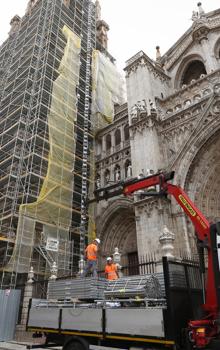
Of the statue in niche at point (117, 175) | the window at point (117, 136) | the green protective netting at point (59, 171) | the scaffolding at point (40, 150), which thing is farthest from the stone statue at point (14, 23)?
the statue in niche at point (117, 175)

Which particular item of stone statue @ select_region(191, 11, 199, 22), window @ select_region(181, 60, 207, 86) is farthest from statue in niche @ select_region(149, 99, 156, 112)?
stone statue @ select_region(191, 11, 199, 22)

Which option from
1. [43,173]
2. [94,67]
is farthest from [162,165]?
[94,67]

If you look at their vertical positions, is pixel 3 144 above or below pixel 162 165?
above

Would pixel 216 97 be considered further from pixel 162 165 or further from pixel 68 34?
pixel 68 34

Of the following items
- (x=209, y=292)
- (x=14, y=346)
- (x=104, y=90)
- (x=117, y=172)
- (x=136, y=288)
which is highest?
(x=104, y=90)

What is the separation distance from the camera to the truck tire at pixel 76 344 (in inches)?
264

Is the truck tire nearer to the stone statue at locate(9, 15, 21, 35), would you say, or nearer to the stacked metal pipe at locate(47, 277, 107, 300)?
the stacked metal pipe at locate(47, 277, 107, 300)

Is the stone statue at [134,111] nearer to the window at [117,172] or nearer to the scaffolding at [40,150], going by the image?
the window at [117,172]

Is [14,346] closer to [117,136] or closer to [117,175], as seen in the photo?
[117,175]

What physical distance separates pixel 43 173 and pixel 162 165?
26.1ft

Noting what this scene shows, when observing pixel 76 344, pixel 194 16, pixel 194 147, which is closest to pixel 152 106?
pixel 194 147

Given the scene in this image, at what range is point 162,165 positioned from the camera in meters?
18.7

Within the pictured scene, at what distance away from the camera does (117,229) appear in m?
21.3

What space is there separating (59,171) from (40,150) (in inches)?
81.2
